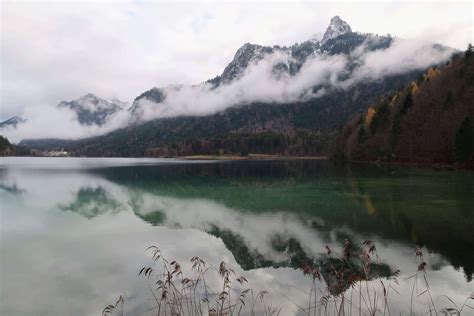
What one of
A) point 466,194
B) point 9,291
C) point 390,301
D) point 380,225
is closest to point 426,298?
point 390,301

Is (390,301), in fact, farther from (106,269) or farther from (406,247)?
(106,269)

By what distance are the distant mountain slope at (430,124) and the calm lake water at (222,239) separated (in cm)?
4854

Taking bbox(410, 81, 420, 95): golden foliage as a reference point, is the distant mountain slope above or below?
below

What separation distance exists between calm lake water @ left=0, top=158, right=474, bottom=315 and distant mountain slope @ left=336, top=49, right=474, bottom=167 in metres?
48.5

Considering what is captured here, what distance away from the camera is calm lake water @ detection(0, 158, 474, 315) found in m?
14.8

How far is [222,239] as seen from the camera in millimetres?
24406

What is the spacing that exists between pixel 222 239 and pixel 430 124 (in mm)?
89965

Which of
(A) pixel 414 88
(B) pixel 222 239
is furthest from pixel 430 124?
(B) pixel 222 239

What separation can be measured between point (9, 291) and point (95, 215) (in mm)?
19386

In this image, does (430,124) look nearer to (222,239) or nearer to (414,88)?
(414,88)

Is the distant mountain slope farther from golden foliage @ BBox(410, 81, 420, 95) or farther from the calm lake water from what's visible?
the calm lake water

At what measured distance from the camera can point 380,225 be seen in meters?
26.6

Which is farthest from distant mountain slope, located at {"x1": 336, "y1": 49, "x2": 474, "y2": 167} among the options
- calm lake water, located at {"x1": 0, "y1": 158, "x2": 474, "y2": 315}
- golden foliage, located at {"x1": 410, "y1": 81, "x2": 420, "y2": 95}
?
calm lake water, located at {"x1": 0, "y1": 158, "x2": 474, "y2": 315}

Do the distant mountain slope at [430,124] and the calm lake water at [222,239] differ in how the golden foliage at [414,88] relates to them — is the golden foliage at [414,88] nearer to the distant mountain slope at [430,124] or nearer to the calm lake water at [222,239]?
the distant mountain slope at [430,124]
